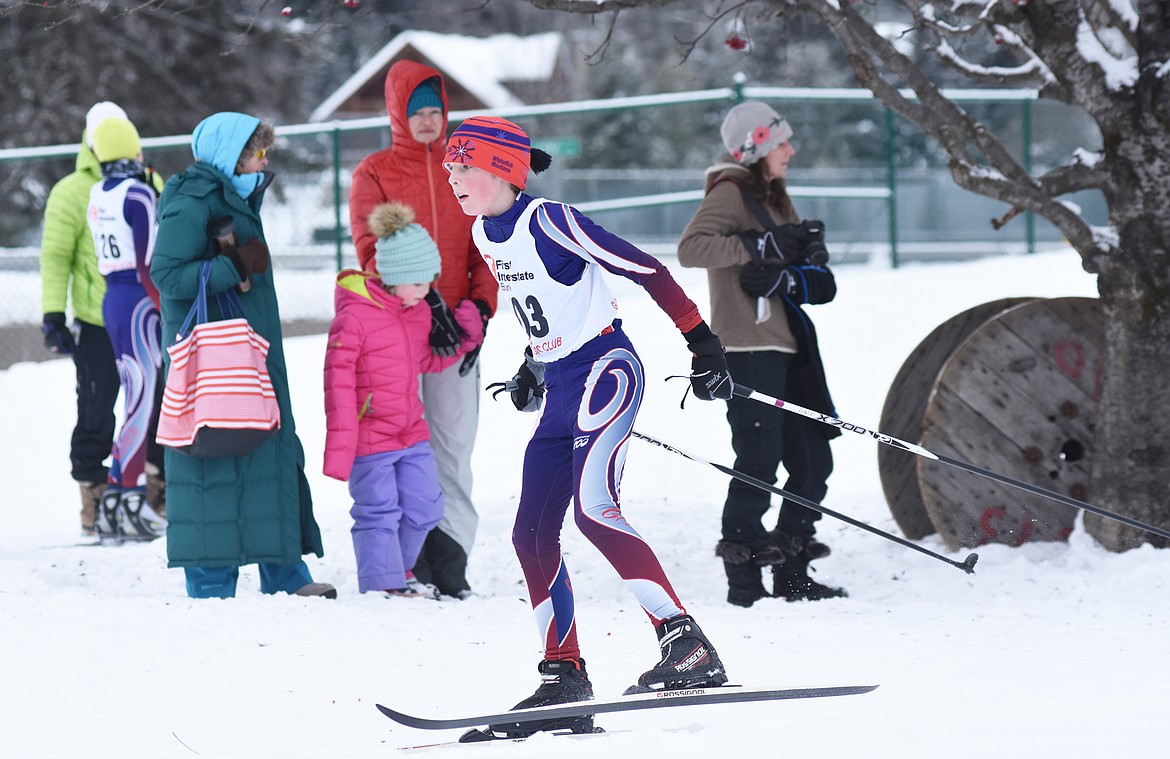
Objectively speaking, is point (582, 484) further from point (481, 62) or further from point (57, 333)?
point (481, 62)

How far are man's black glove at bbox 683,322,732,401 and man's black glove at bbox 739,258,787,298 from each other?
5.93ft

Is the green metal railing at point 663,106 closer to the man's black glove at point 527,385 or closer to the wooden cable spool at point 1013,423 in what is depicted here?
the wooden cable spool at point 1013,423

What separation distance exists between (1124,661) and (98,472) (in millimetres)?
5554

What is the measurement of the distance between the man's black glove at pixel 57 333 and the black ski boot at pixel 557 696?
4.40 m

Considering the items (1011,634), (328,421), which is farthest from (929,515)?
(328,421)

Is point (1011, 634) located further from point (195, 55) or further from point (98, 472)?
point (195, 55)

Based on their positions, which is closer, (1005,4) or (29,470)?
(1005,4)

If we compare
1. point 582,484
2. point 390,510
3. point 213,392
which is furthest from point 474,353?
point 582,484

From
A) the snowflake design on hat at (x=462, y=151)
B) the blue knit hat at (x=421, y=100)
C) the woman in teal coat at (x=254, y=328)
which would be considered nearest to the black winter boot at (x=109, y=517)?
the woman in teal coat at (x=254, y=328)

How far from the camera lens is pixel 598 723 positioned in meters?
4.13

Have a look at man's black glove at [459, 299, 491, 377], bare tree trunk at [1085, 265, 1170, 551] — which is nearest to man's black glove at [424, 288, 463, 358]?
man's black glove at [459, 299, 491, 377]

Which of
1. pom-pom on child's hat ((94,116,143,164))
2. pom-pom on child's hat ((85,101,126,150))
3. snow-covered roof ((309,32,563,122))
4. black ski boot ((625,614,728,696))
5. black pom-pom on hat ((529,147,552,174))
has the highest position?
snow-covered roof ((309,32,563,122))

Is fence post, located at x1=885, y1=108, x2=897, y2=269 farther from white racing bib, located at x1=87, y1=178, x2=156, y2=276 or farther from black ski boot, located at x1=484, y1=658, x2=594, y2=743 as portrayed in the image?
black ski boot, located at x1=484, y1=658, x2=594, y2=743

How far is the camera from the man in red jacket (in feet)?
20.3
